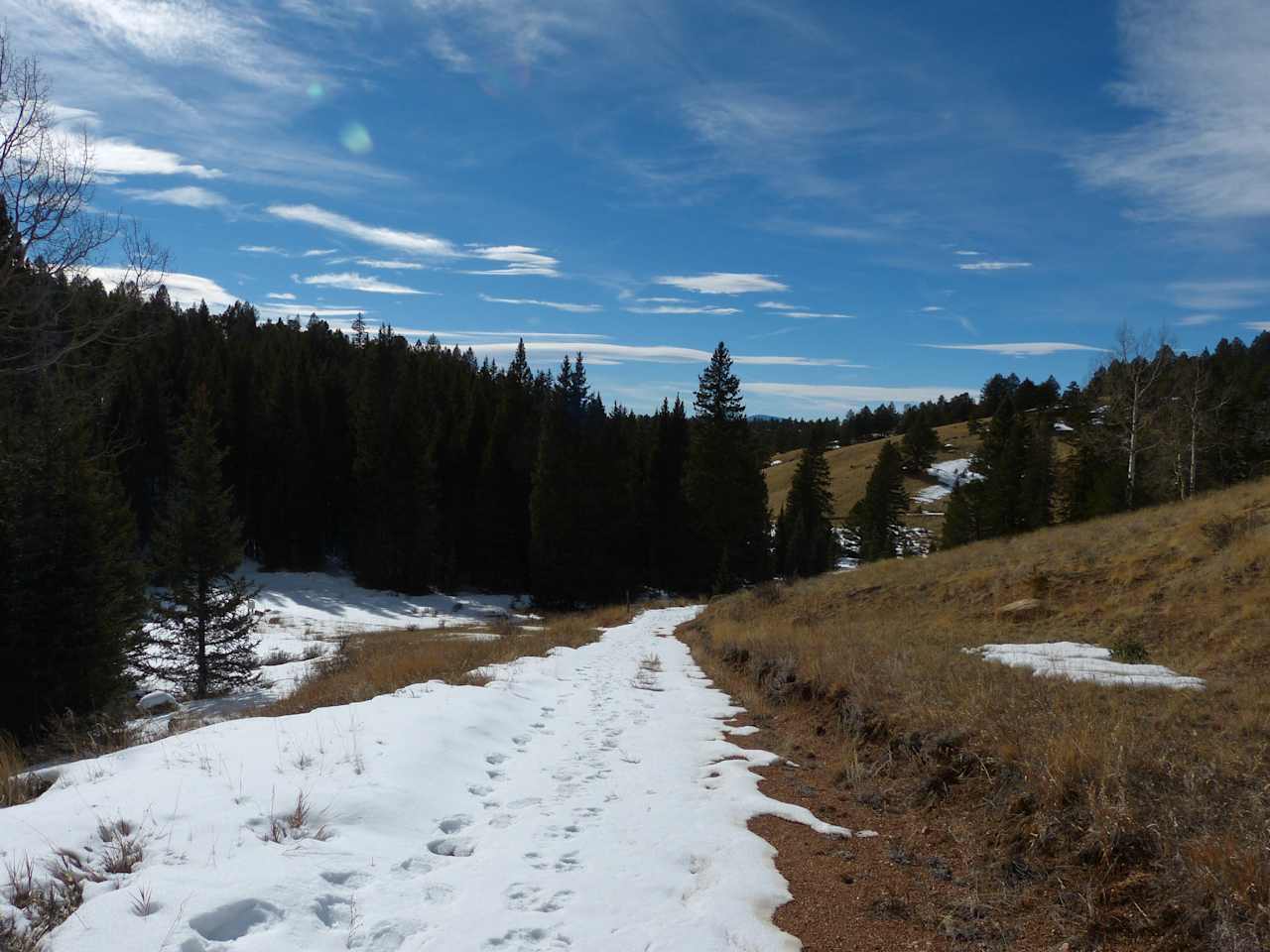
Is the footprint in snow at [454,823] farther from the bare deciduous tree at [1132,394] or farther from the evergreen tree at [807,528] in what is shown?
the evergreen tree at [807,528]

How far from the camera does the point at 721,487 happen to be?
4975cm

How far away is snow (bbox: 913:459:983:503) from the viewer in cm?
10488

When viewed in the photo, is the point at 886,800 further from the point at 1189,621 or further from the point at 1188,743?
the point at 1189,621

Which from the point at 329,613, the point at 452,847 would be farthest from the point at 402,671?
the point at 329,613

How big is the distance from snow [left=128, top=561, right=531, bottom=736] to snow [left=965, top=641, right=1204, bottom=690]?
19.3 metres

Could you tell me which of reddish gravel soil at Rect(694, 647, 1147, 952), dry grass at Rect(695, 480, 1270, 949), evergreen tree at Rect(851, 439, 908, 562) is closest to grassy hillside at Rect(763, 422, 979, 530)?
evergreen tree at Rect(851, 439, 908, 562)

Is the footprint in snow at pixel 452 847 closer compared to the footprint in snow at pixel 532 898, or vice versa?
the footprint in snow at pixel 532 898

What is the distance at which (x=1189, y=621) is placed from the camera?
11945mm

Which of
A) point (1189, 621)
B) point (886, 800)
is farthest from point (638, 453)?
point (886, 800)

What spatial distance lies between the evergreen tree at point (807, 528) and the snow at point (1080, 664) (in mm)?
52442

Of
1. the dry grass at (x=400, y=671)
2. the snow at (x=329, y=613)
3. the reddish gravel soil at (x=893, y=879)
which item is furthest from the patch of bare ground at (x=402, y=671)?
the snow at (x=329, y=613)

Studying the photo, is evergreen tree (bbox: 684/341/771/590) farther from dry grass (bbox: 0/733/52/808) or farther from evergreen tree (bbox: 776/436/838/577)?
dry grass (bbox: 0/733/52/808)

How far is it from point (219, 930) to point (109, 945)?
0.46 m

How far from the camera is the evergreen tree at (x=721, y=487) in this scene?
4981cm
